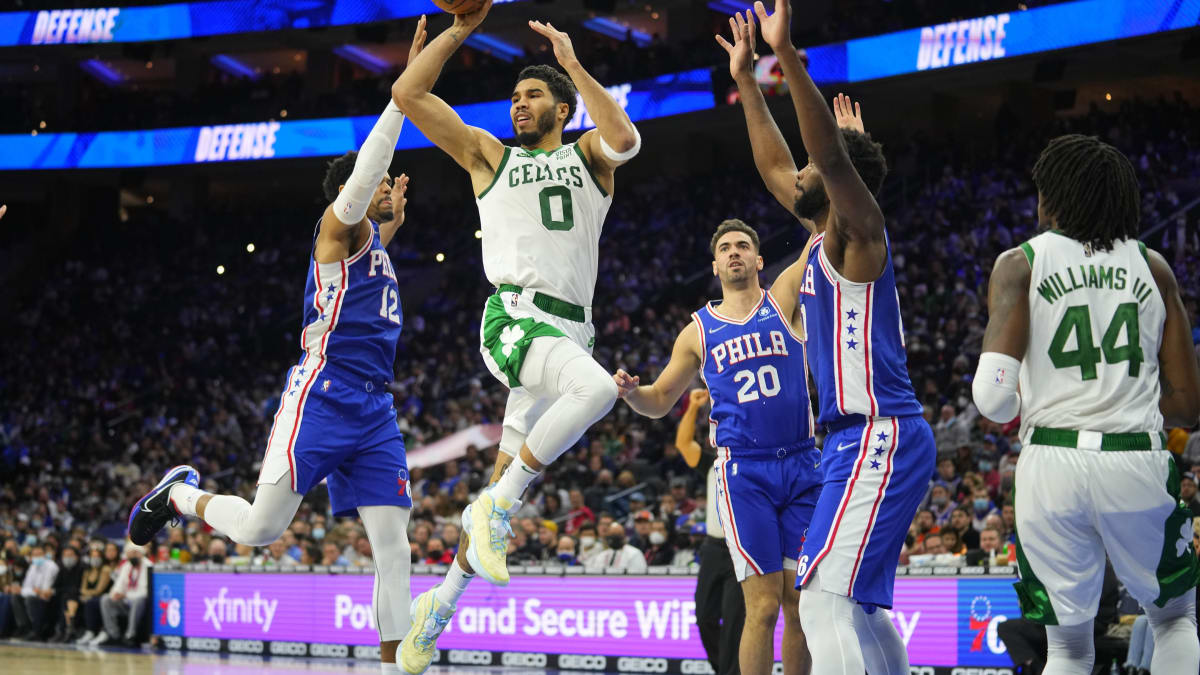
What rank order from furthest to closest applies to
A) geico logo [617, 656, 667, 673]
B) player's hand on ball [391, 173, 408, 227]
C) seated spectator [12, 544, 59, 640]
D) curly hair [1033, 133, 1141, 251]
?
seated spectator [12, 544, 59, 640], geico logo [617, 656, 667, 673], player's hand on ball [391, 173, 408, 227], curly hair [1033, 133, 1141, 251]

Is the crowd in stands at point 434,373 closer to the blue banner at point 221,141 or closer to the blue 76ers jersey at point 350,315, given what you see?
the blue banner at point 221,141

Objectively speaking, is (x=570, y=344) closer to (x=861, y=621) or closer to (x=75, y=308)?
(x=861, y=621)

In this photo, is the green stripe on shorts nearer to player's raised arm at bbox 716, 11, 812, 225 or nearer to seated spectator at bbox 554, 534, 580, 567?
player's raised arm at bbox 716, 11, 812, 225

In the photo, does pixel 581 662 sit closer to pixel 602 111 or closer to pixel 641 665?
pixel 641 665

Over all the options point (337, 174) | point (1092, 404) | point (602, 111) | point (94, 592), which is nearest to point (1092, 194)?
point (1092, 404)

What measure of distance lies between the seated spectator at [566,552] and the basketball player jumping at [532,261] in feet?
25.7

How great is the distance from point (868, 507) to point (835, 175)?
135cm

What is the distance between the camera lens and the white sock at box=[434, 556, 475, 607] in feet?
20.0

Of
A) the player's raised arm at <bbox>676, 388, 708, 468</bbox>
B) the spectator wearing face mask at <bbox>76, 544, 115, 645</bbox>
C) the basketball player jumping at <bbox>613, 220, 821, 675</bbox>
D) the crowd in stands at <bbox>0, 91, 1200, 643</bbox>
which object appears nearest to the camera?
the basketball player jumping at <bbox>613, 220, 821, 675</bbox>

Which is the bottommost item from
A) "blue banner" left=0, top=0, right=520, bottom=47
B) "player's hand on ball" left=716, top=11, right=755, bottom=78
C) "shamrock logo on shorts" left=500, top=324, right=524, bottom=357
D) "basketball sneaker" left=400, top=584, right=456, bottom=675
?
"basketball sneaker" left=400, top=584, right=456, bottom=675

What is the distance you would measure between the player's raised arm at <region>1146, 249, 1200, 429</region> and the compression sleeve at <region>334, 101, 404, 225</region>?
3.58 m

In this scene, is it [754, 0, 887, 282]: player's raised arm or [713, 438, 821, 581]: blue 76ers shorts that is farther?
[713, 438, 821, 581]: blue 76ers shorts

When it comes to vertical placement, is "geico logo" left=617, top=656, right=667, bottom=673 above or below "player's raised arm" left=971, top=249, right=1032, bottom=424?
below

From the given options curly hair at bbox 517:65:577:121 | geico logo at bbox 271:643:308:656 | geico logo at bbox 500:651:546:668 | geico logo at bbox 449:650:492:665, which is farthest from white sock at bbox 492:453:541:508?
geico logo at bbox 271:643:308:656
